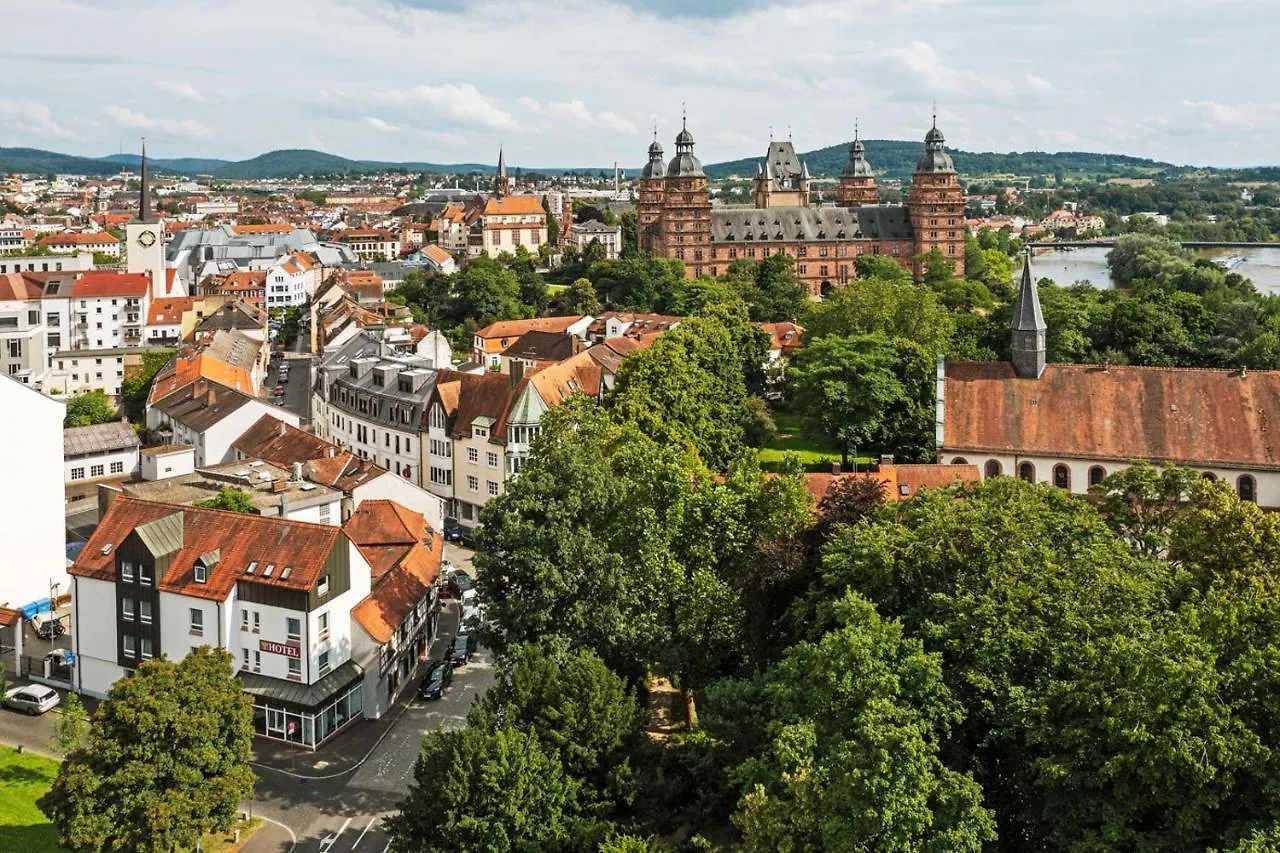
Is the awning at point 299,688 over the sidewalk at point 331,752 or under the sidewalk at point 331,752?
over

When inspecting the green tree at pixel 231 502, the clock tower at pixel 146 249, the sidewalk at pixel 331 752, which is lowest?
the sidewalk at pixel 331 752

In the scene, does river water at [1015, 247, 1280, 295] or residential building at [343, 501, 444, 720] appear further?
river water at [1015, 247, 1280, 295]

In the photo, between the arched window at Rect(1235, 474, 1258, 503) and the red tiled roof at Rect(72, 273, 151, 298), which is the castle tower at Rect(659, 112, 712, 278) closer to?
the red tiled roof at Rect(72, 273, 151, 298)

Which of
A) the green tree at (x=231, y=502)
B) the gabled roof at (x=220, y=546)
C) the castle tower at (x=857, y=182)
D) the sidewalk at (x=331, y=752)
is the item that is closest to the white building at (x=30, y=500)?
the green tree at (x=231, y=502)

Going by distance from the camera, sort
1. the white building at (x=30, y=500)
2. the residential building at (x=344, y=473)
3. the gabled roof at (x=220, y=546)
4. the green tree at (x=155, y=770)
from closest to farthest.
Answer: the green tree at (x=155, y=770) → the gabled roof at (x=220, y=546) → the white building at (x=30, y=500) → the residential building at (x=344, y=473)

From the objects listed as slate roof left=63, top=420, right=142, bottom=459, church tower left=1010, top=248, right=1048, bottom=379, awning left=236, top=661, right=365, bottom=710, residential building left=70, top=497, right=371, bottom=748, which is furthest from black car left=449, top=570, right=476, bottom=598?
slate roof left=63, top=420, right=142, bottom=459

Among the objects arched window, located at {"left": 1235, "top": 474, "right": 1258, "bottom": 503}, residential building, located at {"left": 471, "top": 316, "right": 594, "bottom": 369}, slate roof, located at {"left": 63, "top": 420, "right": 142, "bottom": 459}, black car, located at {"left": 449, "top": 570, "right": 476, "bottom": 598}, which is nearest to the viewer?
arched window, located at {"left": 1235, "top": 474, "right": 1258, "bottom": 503}

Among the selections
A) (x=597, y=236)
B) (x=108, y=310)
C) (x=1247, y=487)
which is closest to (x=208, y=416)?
(x=108, y=310)

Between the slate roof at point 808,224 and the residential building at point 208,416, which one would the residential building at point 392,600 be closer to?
the residential building at point 208,416
